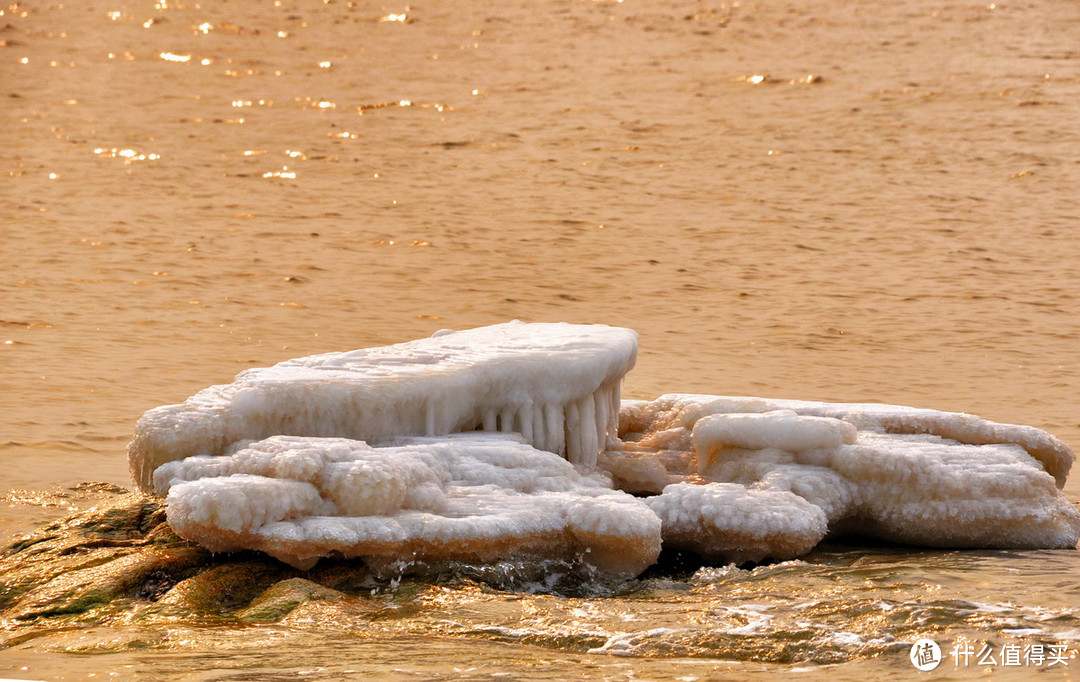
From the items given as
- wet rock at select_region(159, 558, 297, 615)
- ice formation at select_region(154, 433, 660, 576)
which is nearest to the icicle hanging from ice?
ice formation at select_region(154, 433, 660, 576)

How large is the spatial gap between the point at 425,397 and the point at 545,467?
0.46 metres

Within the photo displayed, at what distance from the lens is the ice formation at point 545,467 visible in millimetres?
3764

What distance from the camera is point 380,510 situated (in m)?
3.78

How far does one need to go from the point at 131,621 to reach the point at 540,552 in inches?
45.3

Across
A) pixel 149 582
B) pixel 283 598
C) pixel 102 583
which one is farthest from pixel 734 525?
pixel 102 583

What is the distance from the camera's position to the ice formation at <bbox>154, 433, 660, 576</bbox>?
366cm

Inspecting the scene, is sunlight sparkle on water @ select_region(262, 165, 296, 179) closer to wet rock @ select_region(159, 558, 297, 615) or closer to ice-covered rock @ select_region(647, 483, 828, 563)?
ice-covered rock @ select_region(647, 483, 828, 563)

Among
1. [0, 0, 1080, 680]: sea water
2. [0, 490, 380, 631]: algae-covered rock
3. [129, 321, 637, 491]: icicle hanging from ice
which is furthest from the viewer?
[129, 321, 637, 491]: icicle hanging from ice

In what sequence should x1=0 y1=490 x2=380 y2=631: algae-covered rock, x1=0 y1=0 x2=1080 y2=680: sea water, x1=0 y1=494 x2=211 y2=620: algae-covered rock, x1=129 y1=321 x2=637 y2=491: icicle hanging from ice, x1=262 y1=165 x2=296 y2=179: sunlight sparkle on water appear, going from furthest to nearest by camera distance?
x1=262 y1=165 x2=296 y2=179: sunlight sparkle on water → x1=129 y1=321 x2=637 y2=491: icicle hanging from ice → x1=0 y1=494 x2=211 y2=620: algae-covered rock → x1=0 y1=490 x2=380 y2=631: algae-covered rock → x1=0 y1=0 x2=1080 y2=680: sea water

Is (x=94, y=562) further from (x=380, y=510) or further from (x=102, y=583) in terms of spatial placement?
(x=380, y=510)

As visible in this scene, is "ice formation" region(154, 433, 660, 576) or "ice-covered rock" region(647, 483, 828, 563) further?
"ice-covered rock" region(647, 483, 828, 563)

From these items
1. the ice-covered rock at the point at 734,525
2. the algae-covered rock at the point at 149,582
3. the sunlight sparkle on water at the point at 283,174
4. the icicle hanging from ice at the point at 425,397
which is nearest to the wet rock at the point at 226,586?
the algae-covered rock at the point at 149,582

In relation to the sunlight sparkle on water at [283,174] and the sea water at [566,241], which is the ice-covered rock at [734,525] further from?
the sunlight sparkle on water at [283,174]

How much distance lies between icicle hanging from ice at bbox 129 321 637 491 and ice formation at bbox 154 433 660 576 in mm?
140
